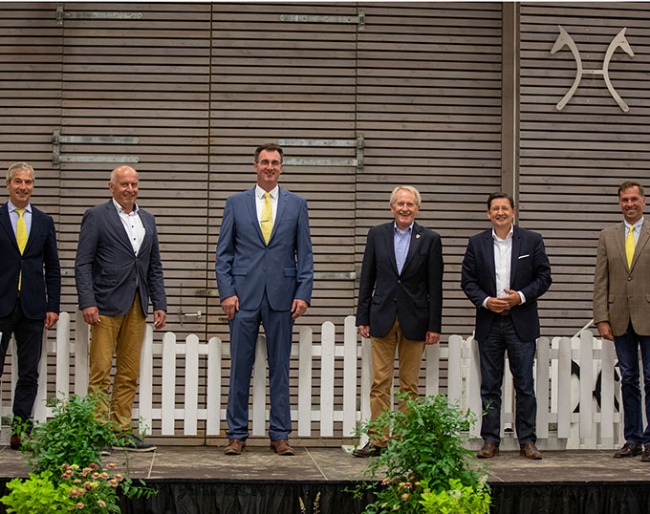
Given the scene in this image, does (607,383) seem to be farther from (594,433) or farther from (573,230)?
(573,230)

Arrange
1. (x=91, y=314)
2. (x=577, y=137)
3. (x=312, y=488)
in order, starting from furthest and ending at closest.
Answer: (x=577, y=137), (x=91, y=314), (x=312, y=488)

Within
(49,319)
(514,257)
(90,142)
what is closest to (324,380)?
(514,257)

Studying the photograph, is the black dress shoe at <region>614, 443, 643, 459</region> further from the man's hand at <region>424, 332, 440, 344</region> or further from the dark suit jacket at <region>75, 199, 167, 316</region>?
the dark suit jacket at <region>75, 199, 167, 316</region>

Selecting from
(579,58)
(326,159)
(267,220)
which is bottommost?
(267,220)

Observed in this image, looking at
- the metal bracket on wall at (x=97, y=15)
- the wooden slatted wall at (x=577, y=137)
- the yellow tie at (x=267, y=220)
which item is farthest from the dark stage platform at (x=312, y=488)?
the metal bracket on wall at (x=97, y=15)

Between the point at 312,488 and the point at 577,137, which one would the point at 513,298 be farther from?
the point at 577,137

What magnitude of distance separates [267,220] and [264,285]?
426 millimetres

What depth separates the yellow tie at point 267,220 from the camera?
21.8 feet

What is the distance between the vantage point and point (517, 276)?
668 centimetres

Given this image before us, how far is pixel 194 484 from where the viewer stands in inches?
217

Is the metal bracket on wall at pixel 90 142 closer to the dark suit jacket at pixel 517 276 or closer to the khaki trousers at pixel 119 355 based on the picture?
the khaki trousers at pixel 119 355

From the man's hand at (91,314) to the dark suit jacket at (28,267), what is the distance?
0.38 metres

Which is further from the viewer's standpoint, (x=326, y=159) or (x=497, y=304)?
(x=326, y=159)

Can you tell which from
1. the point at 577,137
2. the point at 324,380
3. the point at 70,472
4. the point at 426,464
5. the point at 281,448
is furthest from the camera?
the point at 577,137
